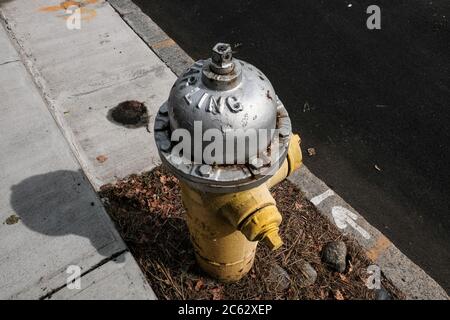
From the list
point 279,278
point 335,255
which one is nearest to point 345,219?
point 335,255

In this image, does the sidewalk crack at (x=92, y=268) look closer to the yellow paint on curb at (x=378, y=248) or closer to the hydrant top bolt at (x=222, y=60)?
the hydrant top bolt at (x=222, y=60)

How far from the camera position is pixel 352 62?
15.7 ft

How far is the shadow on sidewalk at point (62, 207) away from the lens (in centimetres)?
260

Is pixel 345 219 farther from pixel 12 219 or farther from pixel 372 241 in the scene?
pixel 12 219

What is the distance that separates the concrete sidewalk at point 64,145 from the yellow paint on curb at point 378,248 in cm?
164

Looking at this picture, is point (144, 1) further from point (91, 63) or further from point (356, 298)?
point (356, 298)

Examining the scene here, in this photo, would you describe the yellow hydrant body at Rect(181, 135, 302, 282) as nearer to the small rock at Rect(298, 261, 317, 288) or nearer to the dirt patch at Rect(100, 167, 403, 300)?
the dirt patch at Rect(100, 167, 403, 300)

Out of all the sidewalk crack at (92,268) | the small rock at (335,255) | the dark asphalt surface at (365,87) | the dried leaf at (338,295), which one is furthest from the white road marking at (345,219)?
the sidewalk crack at (92,268)

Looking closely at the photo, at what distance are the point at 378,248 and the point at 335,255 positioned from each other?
0.39m

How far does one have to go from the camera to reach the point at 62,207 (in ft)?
8.91

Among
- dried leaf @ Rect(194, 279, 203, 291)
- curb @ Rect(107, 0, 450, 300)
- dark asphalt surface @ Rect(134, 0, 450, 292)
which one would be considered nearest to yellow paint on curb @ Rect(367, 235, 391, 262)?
curb @ Rect(107, 0, 450, 300)

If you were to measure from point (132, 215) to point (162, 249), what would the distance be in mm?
360

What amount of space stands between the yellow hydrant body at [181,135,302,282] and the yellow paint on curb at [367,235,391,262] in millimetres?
973

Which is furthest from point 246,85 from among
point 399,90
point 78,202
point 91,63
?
point 399,90
